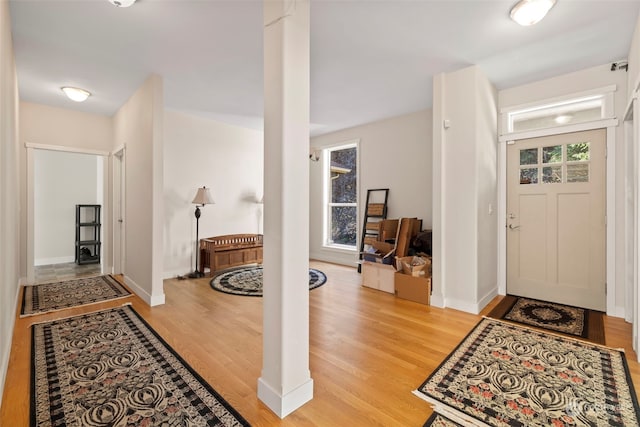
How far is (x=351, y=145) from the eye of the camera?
5.82 m

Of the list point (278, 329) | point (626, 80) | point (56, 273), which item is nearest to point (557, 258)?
point (626, 80)

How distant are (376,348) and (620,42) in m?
3.49

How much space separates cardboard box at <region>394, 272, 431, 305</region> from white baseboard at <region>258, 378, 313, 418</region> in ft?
6.98

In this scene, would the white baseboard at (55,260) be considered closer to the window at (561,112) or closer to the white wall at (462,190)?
the white wall at (462,190)

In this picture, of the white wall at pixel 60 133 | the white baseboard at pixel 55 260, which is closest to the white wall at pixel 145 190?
the white wall at pixel 60 133

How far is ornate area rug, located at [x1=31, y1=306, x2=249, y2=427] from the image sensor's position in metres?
1.63

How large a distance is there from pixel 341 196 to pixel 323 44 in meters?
3.59

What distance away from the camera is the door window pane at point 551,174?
3498mm

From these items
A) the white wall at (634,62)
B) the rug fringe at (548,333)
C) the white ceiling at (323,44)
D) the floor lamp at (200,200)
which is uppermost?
the white ceiling at (323,44)

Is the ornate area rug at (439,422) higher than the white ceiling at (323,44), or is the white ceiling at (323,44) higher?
the white ceiling at (323,44)

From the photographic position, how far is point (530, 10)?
2.19 metres

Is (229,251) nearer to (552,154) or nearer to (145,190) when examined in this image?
(145,190)

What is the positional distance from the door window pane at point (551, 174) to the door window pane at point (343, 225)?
9.68 feet

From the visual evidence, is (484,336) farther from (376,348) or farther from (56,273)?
(56,273)
